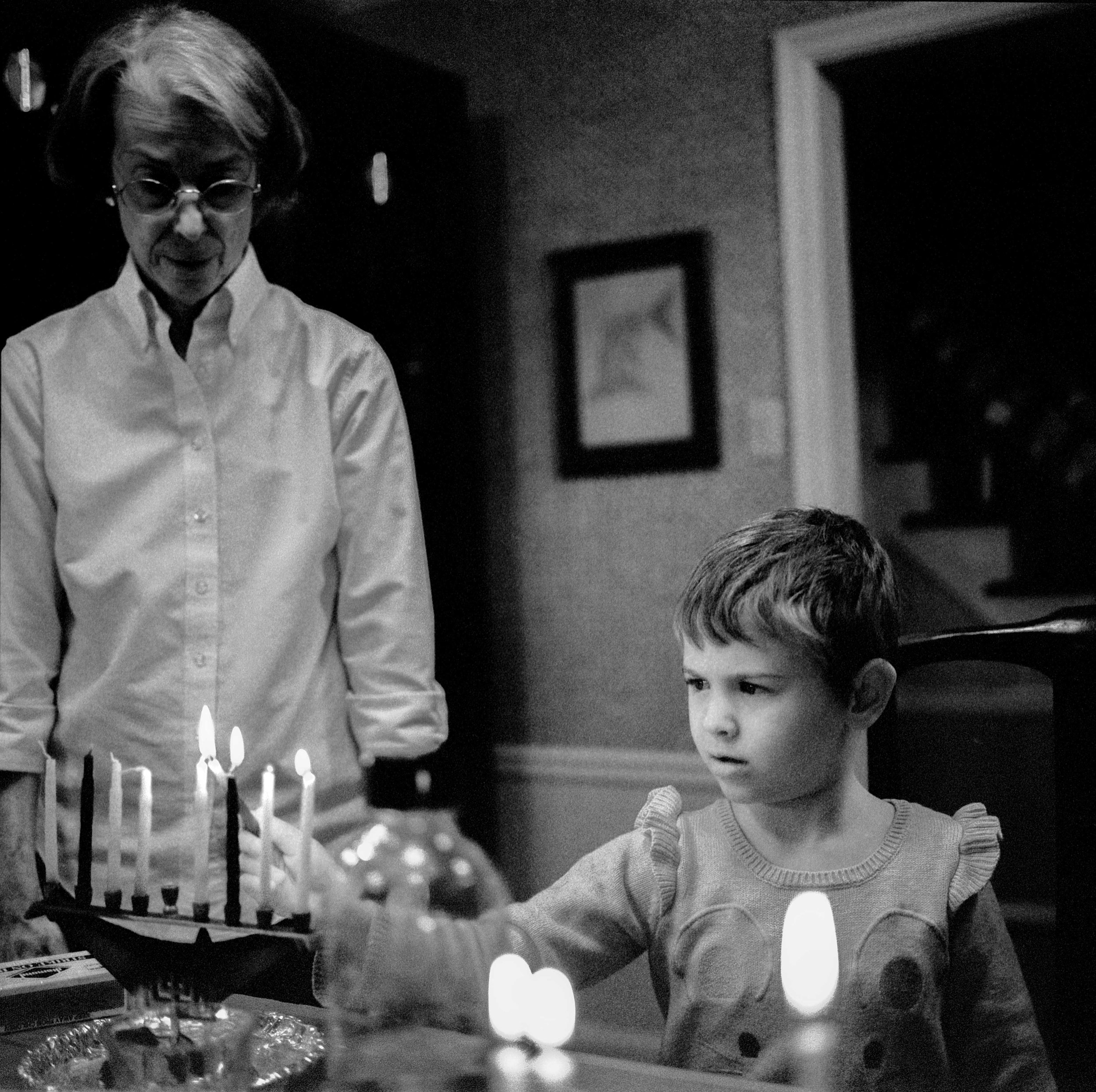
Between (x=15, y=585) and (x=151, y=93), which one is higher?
(x=151, y=93)

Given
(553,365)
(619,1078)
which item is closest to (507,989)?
(619,1078)

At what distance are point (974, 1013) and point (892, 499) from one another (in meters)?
0.33

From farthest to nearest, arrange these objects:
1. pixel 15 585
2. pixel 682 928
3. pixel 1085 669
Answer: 1. pixel 15 585
2. pixel 682 928
3. pixel 1085 669

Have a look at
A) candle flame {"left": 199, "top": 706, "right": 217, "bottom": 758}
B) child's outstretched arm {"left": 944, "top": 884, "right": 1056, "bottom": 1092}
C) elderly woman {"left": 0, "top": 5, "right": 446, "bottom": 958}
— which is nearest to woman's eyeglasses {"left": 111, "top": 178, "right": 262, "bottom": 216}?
elderly woman {"left": 0, "top": 5, "right": 446, "bottom": 958}

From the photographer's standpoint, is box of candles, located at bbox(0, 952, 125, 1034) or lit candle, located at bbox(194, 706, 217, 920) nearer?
lit candle, located at bbox(194, 706, 217, 920)

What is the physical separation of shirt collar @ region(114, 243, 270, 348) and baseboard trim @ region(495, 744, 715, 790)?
0.46 meters

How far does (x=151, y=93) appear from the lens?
1.16 m

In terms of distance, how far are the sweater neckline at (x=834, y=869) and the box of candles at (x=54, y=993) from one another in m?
0.50

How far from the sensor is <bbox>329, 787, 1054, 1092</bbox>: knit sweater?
0.84 meters

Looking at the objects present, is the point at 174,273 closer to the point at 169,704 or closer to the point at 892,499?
the point at 169,704

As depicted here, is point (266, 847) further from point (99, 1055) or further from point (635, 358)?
point (635, 358)

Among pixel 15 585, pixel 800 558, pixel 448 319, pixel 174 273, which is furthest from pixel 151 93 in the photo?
pixel 800 558

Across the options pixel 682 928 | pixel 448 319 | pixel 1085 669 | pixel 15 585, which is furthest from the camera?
pixel 15 585

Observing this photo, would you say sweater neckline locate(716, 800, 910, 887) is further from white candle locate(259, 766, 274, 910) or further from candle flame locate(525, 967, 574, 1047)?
white candle locate(259, 766, 274, 910)
